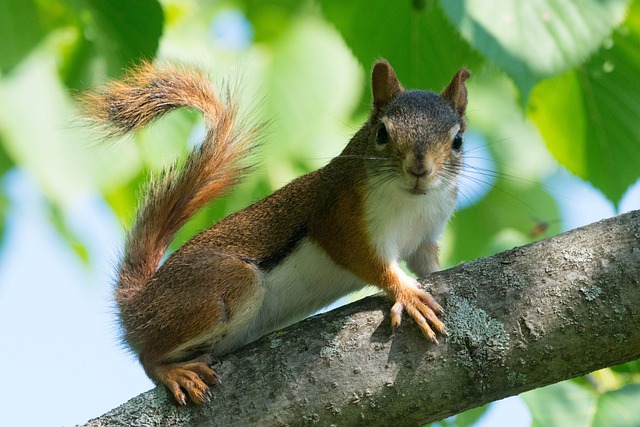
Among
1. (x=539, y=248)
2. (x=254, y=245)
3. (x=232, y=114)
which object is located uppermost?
(x=232, y=114)

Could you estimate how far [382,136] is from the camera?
10.5 feet

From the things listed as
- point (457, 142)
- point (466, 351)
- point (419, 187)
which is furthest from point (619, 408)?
point (457, 142)

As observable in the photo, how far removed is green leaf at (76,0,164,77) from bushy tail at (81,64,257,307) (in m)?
0.36

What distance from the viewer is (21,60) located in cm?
290

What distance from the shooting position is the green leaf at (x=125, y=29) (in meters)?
2.67

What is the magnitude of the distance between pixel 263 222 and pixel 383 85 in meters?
0.73

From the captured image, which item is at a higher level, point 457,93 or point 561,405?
point 457,93

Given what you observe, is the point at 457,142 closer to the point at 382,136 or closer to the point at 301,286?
the point at 382,136

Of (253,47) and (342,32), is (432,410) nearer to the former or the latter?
(342,32)

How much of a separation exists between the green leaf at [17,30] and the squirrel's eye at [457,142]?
1560 mm

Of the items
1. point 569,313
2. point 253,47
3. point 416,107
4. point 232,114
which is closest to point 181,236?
point 232,114

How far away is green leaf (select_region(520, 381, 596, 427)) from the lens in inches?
102

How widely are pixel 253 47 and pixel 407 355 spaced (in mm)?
1524

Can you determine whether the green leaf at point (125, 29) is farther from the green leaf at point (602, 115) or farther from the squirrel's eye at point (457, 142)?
the green leaf at point (602, 115)
